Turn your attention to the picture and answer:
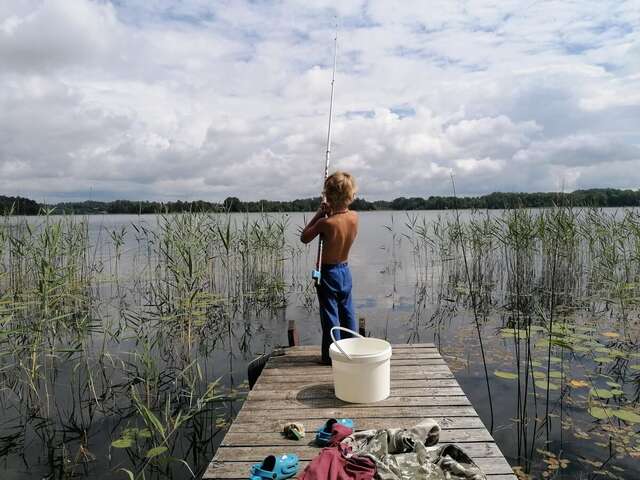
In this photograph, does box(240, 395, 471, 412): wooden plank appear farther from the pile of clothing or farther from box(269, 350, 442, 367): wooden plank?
box(269, 350, 442, 367): wooden plank

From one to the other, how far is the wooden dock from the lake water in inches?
29.9

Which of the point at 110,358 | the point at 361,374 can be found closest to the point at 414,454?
the point at 361,374

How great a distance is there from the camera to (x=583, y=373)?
499 centimetres

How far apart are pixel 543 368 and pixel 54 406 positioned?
517 centimetres

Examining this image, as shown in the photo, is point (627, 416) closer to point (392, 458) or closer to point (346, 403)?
point (346, 403)

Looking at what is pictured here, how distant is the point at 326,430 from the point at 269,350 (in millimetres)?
3866

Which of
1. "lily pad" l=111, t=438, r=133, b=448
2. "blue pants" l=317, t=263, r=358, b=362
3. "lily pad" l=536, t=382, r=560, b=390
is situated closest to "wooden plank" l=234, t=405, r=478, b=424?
"blue pants" l=317, t=263, r=358, b=362

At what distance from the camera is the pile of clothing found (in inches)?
80.7

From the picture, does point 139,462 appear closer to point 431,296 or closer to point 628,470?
point 628,470

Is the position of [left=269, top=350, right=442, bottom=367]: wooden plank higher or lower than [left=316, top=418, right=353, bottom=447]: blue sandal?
lower

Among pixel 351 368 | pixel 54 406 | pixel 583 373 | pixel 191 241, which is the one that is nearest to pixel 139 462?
pixel 54 406

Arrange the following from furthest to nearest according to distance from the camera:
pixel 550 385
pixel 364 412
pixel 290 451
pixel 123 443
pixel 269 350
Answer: pixel 269 350 < pixel 550 385 < pixel 123 443 < pixel 364 412 < pixel 290 451

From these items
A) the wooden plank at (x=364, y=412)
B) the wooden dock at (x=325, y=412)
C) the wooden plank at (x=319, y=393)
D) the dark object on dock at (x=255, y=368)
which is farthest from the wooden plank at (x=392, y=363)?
the wooden plank at (x=364, y=412)

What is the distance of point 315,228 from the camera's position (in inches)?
141
